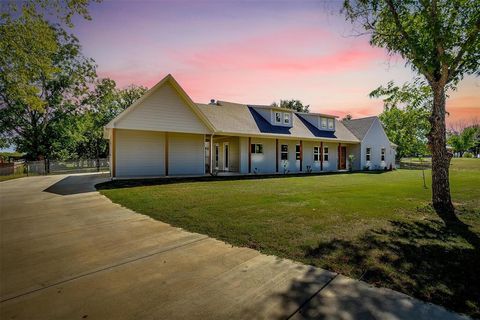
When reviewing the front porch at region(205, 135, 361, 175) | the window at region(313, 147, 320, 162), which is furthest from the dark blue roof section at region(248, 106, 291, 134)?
the window at region(313, 147, 320, 162)

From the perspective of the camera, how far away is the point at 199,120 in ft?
60.0

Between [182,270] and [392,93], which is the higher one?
[392,93]

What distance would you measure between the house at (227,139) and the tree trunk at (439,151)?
12965 mm

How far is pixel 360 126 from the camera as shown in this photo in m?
31.9

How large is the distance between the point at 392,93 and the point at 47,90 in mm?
37417

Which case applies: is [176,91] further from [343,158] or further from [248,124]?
[343,158]

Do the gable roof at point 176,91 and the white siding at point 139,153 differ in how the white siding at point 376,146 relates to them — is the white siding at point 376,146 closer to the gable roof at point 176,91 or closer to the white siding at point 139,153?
the gable roof at point 176,91

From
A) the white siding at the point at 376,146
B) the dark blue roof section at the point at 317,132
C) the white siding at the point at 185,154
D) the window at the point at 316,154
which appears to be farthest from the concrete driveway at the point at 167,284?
the white siding at the point at 376,146

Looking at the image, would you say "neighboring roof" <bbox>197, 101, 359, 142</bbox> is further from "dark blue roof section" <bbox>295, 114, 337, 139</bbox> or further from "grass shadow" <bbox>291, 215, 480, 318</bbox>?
"grass shadow" <bbox>291, 215, 480, 318</bbox>

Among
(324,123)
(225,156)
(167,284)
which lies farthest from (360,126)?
(167,284)

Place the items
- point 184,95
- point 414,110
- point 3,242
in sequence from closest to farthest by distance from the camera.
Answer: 1. point 3,242
2. point 414,110
3. point 184,95

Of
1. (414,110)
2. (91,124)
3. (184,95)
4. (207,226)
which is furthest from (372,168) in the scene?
(91,124)

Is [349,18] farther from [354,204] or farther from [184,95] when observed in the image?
[184,95]

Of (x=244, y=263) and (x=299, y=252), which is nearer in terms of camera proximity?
(x=244, y=263)
